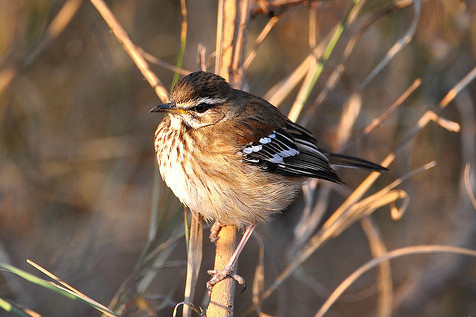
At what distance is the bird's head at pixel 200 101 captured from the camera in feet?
13.5

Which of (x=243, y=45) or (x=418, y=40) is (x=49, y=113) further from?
(x=418, y=40)

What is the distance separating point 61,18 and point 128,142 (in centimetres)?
161

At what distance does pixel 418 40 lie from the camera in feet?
20.5

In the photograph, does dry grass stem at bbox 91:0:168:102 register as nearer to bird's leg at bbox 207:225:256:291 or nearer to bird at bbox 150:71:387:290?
bird at bbox 150:71:387:290

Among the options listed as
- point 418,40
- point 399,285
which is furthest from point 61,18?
point 399,285

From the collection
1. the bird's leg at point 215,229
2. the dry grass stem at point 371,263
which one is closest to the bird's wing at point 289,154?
the bird's leg at point 215,229

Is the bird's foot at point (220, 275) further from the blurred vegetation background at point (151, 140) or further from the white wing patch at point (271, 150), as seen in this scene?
the blurred vegetation background at point (151, 140)

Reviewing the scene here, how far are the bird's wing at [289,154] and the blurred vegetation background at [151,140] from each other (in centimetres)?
150

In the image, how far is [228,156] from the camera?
433 centimetres

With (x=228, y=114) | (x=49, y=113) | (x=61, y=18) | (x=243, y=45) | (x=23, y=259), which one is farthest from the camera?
(x=49, y=113)

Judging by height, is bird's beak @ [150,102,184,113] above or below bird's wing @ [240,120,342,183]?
below

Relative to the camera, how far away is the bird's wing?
14.8ft

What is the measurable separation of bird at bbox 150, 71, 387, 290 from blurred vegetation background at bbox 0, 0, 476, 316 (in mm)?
1644

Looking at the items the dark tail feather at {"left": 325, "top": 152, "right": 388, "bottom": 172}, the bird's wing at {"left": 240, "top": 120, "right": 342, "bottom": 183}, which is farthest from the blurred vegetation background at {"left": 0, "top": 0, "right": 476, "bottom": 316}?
the bird's wing at {"left": 240, "top": 120, "right": 342, "bottom": 183}
